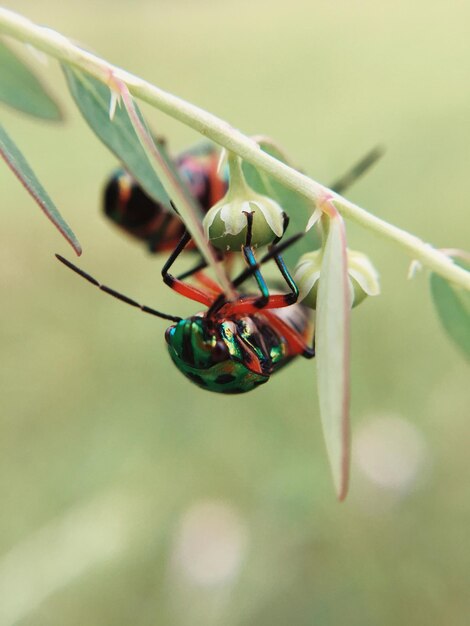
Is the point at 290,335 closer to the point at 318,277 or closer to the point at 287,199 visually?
the point at 287,199

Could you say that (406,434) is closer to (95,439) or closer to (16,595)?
(95,439)

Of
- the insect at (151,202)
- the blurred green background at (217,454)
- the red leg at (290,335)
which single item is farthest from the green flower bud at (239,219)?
the insect at (151,202)

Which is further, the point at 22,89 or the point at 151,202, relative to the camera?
the point at 151,202

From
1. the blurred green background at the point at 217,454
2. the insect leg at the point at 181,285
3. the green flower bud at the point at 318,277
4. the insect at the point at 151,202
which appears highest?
the green flower bud at the point at 318,277

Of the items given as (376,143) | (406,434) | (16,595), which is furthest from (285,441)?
(376,143)

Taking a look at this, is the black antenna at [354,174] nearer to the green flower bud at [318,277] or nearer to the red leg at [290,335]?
the red leg at [290,335]

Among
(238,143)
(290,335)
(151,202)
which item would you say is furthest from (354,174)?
(238,143)
